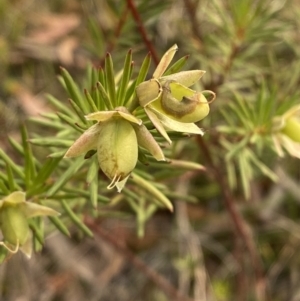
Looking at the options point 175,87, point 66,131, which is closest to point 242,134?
point 66,131

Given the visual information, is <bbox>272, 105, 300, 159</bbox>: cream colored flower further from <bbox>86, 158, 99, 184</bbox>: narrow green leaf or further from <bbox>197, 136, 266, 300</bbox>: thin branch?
<bbox>86, 158, 99, 184</bbox>: narrow green leaf

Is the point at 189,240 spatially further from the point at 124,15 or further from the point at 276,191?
the point at 124,15

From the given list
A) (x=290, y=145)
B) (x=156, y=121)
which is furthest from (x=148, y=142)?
(x=290, y=145)

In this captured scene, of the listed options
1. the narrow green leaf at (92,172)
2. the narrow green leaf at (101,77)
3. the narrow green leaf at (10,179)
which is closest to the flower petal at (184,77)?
the narrow green leaf at (101,77)

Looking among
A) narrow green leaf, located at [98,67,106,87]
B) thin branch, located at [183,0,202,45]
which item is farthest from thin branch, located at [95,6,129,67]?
narrow green leaf, located at [98,67,106,87]

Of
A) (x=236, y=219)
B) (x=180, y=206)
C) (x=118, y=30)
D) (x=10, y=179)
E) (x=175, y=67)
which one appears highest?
(x=175, y=67)

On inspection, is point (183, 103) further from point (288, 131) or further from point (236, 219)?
point (236, 219)
